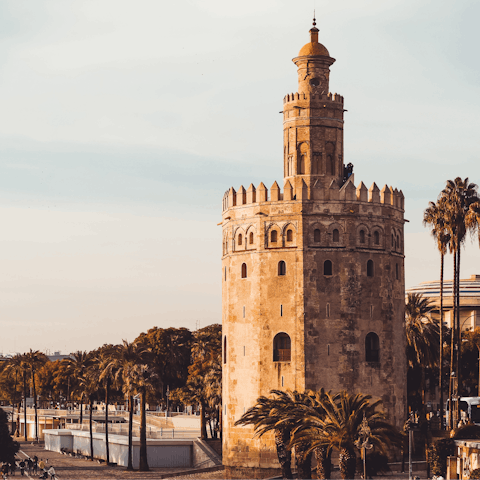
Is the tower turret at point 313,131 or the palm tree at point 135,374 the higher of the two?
the tower turret at point 313,131

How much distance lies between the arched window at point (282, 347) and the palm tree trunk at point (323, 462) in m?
11.7

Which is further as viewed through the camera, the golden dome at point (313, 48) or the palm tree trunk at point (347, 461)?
the golden dome at point (313, 48)

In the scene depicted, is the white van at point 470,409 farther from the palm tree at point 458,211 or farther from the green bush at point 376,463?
the green bush at point 376,463

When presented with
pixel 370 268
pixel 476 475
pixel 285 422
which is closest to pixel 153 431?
pixel 370 268

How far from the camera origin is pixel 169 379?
95.4 m

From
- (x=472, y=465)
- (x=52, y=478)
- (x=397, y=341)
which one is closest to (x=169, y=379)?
(x=52, y=478)

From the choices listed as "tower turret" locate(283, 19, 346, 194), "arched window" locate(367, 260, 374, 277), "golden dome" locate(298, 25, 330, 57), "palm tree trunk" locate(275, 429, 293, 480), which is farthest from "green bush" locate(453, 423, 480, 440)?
"golden dome" locate(298, 25, 330, 57)

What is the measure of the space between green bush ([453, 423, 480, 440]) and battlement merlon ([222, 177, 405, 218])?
16.4 meters

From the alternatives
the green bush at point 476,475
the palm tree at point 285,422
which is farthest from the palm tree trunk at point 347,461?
the green bush at point 476,475

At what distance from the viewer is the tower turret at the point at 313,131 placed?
56594mm

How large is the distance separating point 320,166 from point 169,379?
147ft

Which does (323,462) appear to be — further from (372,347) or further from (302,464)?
(372,347)

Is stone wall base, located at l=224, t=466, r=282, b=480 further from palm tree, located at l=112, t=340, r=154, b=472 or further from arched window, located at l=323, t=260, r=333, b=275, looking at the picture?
arched window, located at l=323, t=260, r=333, b=275

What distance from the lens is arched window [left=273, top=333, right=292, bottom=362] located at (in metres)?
53.5
